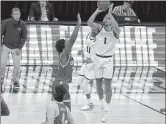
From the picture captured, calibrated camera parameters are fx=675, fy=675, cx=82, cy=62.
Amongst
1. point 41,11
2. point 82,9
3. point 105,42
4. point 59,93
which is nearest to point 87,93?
point 105,42

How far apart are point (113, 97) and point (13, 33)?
2547 mm

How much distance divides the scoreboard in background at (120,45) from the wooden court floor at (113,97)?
27 centimetres

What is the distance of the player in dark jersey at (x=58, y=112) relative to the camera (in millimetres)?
7832

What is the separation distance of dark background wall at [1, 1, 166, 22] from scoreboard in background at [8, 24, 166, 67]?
4.13 m

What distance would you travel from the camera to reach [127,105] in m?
13.3

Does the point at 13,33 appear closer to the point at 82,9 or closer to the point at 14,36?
the point at 14,36

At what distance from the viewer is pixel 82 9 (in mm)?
22594

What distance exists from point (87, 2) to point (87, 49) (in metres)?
10.1

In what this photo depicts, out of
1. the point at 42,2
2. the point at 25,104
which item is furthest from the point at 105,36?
the point at 42,2

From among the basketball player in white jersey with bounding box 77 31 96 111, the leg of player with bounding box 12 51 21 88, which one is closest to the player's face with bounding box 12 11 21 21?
the leg of player with bounding box 12 51 21 88

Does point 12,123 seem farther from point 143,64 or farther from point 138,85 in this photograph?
point 143,64

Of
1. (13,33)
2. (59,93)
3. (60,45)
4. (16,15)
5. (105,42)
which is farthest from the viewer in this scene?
(13,33)

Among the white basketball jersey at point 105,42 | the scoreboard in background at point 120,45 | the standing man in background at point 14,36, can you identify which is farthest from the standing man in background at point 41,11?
the white basketball jersey at point 105,42

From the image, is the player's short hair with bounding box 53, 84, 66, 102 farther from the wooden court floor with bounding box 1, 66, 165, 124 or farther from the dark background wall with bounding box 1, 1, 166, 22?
the dark background wall with bounding box 1, 1, 166, 22
